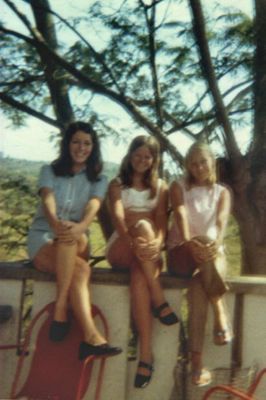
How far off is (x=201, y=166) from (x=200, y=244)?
563 millimetres

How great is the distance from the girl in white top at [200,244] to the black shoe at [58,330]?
665 mm

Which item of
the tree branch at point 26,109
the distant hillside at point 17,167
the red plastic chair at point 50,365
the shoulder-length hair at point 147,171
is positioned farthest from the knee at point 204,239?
the tree branch at point 26,109

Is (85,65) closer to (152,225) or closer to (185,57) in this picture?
(185,57)

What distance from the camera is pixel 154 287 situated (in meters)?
3.53

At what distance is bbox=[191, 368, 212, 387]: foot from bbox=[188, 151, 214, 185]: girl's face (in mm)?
1086

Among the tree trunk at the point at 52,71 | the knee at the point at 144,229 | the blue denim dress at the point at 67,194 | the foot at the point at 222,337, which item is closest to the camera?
the foot at the point at 222,337

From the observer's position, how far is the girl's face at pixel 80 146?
3789 mm

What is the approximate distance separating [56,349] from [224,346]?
3.04 feet

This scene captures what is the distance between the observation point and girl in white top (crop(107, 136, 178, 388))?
11.6 ft

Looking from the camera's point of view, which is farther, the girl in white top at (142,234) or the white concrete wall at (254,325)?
the white concrete wall at (254,325)

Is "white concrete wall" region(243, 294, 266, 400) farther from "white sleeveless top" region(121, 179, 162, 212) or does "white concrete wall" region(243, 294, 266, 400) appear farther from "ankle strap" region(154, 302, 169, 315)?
"white sleeveless top" region(121, 179, 162, 212)

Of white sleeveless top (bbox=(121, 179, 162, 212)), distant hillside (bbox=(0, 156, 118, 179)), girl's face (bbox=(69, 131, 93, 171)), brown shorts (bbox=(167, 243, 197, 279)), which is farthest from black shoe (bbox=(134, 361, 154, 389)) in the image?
distant hillside (bbox=(0, 156, 118, 179))

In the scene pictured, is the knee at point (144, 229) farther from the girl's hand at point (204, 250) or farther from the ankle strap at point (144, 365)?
the ankle strap at point (144, 365)

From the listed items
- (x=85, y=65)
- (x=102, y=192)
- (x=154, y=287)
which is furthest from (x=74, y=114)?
(x=154, y=287)
